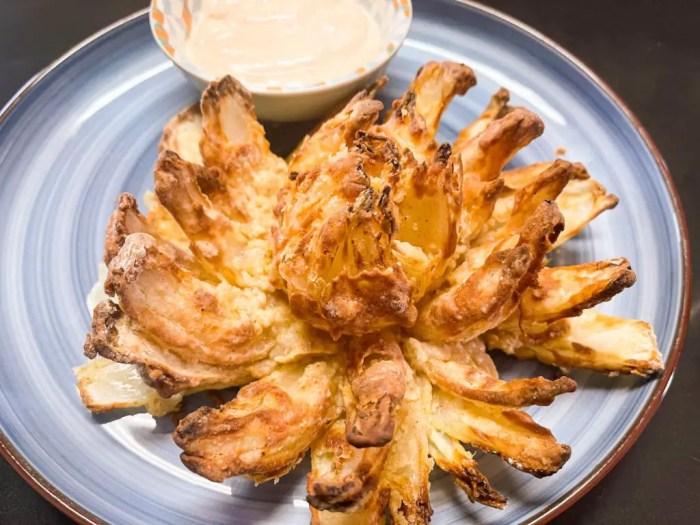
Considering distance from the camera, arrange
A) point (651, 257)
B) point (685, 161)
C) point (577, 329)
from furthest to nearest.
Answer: point (685, 161)
point (651, 257)
point (577, 329)

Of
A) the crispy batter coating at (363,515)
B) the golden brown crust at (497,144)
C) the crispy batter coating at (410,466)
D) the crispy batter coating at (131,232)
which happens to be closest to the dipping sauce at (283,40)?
the golden brown crust at (497,144)

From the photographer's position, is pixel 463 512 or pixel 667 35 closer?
pixel 463 512

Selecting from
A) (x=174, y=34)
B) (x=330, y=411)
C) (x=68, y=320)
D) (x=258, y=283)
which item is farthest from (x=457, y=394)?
(x=174, y=34)

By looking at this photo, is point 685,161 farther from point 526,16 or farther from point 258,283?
point 258,283

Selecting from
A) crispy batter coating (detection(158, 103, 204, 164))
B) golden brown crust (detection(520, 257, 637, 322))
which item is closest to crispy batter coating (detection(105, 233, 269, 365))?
crispy batter coating (detection(158, 103, 204, 164))

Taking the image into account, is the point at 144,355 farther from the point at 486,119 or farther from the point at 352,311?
the point at 486,119

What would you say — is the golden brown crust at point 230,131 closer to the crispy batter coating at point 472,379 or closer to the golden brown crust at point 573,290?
the crispy batter coating at point 472,379
